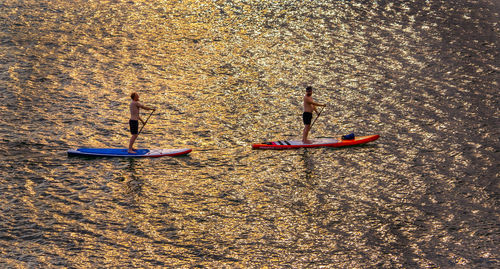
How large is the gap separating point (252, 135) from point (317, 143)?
2931mm

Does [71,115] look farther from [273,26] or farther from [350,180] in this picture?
[273,26]

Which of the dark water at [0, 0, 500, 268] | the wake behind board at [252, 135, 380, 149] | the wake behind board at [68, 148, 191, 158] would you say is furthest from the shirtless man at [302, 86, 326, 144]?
the wake behind board at [68, 148, 191, 158]

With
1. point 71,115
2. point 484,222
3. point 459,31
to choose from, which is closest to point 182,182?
point 71,115

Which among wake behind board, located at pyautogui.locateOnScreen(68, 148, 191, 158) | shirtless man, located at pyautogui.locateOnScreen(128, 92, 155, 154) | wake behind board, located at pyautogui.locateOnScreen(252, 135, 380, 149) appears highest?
shirtless man, located at pyautogui.locateOnScreen(128, 92, 155, 154)

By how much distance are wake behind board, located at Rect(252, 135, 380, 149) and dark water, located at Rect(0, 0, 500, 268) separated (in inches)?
11.4

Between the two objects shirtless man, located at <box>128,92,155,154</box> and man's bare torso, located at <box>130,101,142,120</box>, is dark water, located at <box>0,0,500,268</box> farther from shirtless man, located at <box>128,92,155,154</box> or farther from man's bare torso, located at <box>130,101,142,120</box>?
man's bare torso, located at <box>130,101,142,120</box>

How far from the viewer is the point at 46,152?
24375mm

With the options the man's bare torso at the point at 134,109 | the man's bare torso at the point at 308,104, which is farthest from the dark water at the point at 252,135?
the man's bare torso at the point at 134,109

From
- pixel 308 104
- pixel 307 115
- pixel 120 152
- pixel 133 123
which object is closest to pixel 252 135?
pixel 307 115

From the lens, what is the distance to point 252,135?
26.3 m

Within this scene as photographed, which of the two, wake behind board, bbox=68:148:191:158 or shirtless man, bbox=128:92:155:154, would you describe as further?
shirtless man, bbox=128:92:155:154

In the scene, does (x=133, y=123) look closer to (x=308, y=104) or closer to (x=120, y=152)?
(x=120, y=152)

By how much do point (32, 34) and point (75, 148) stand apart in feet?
57.1

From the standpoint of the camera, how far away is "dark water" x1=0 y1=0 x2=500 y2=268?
61.6ft
